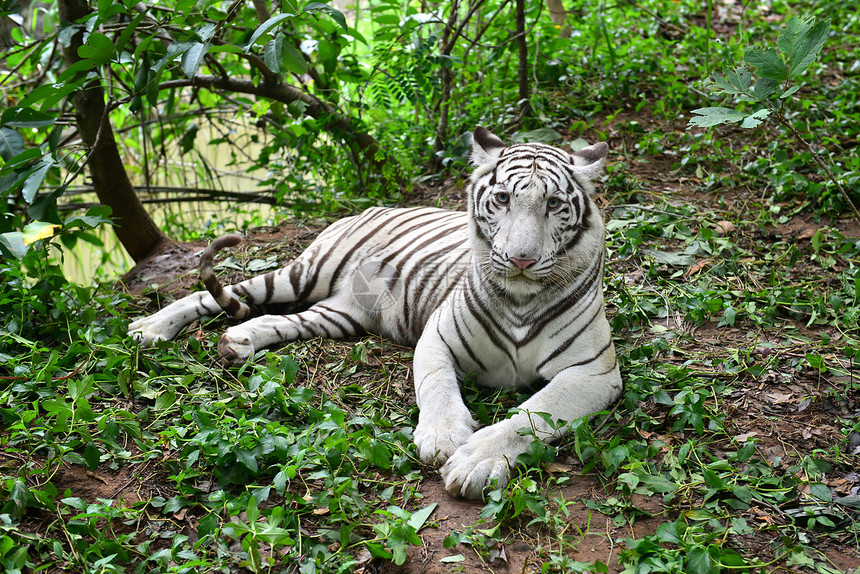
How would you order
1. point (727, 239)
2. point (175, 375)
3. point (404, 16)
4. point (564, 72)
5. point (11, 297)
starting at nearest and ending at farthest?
point (175, 375), point (11, 297), point (727, 239), point (404, 16), point (564, 72)

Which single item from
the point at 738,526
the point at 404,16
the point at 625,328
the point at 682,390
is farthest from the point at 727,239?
Answer: the point at 404,16

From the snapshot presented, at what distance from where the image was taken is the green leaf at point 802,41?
2072mm

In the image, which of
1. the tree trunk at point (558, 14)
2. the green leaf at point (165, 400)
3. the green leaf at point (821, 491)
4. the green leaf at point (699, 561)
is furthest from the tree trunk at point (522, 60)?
the green leaf at point (699, 561)

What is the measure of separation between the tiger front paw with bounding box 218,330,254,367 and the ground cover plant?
77 millimetres

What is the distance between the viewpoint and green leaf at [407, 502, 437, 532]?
205 centimetres

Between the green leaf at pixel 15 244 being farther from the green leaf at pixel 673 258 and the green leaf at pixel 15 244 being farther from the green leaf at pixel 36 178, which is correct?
the green leaf at pixel 673 258

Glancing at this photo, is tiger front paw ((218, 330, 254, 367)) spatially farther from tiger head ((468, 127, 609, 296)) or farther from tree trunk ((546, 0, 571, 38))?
tree trunk ((546, 0, 571, 38))

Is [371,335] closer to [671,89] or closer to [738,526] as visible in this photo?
[738,526]

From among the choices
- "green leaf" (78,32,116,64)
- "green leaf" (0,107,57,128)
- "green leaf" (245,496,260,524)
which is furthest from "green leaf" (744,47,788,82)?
"green leaf" (0,107,57,128)

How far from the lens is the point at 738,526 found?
2.05 m

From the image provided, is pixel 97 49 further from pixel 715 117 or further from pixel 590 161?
pixel 715 117

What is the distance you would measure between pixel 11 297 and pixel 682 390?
9.84 feet

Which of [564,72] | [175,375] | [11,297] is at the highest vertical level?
[564,72]

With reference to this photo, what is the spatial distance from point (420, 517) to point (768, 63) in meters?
1.73
